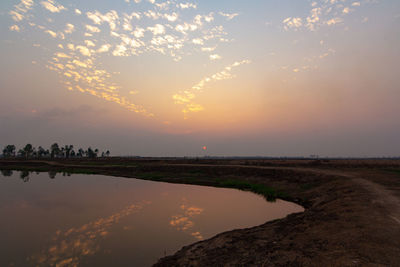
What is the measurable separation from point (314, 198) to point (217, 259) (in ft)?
65.3

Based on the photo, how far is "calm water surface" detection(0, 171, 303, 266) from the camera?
485 inches

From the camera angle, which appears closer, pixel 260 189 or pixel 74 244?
pixel 74 244

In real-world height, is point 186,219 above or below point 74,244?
below

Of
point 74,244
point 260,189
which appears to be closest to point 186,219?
point 74,244

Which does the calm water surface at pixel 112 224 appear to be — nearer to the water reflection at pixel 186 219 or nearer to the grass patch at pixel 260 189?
the water reflection at pixel 186 219

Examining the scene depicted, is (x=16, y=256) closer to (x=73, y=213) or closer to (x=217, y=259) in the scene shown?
(x=73, y=213)

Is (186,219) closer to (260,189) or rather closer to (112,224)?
(112,224)

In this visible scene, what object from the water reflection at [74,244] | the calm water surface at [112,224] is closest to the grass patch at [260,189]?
the calm water surface at [112,224]

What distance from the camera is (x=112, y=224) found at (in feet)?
58.1

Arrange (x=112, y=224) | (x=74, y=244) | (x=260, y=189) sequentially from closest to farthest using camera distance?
(x=74, y=244)
(x=112, y=224)
(x=260, y=189)

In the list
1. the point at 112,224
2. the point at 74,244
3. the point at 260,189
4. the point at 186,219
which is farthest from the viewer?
the point at 260,189

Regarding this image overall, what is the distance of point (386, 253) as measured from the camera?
8352mm

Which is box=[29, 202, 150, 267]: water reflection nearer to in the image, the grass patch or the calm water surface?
the calm water surface

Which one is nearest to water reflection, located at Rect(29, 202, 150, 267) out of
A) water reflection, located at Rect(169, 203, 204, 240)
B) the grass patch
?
water reflection, located at Rect(169, 203, 204, 240)
